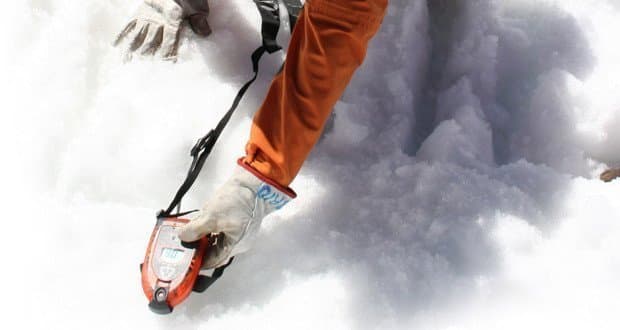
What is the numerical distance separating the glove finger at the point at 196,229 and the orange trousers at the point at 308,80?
10 centimetres

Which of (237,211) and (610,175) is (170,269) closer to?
(237,211)

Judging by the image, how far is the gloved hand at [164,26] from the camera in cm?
105

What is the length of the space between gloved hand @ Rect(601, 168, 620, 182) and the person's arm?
1.77ft

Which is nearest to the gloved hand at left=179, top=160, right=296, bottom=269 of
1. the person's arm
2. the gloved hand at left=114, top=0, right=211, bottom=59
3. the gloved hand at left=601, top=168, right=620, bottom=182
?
the person's arm

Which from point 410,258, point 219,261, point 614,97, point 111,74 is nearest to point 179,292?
point 219,261

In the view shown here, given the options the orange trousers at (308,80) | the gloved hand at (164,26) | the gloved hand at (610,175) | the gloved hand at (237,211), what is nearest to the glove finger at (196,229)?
the gloved hand at (237,211)

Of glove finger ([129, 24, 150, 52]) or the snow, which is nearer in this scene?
the snow

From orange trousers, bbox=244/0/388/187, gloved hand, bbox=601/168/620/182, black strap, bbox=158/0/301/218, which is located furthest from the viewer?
gloved hand, bbox=601/168/620/182

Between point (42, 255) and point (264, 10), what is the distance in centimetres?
57

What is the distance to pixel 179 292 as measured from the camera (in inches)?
29.0

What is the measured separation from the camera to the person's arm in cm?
72

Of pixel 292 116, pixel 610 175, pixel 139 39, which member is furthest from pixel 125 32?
pixel 610 175

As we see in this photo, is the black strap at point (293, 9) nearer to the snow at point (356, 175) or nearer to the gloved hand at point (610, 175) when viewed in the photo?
the snow at point (356, 175)

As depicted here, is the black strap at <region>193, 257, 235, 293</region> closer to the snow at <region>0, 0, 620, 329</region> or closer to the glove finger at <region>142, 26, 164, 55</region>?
the snow at <region>0, 0, 620, 329</region>
